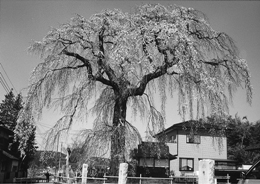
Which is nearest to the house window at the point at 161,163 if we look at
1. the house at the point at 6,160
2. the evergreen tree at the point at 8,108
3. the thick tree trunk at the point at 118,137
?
the thick tree trunk at the point at 118,137

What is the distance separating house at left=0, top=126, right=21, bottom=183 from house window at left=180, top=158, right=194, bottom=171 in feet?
62.5

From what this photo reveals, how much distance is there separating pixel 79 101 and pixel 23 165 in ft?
127

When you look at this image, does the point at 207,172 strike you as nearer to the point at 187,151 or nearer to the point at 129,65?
the point at 129,65

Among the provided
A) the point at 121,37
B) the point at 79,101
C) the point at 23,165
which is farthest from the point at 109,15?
the point at 23,165

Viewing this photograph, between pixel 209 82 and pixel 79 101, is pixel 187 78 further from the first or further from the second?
pixel 79 101

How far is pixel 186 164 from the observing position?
32094 millimetres

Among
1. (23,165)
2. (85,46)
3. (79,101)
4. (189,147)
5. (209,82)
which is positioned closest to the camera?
(209,82)

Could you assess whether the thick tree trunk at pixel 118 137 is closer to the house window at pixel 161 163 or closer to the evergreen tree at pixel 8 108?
the house window at pixel 161 163

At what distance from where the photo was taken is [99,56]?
14.3 metres

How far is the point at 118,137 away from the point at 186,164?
20.3m

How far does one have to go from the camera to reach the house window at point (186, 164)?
31800 millimetres

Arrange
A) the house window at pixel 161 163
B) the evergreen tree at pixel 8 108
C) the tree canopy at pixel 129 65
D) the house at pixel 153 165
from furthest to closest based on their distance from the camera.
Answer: the evergreen tree at pixel 8 108 < the house window at pixel 161 163 < the house at pixel 153 165 < the tree canopy at pixel 129 65

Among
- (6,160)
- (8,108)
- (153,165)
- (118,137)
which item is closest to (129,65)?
(118,137)

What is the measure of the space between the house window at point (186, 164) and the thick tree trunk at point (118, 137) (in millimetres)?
18462
